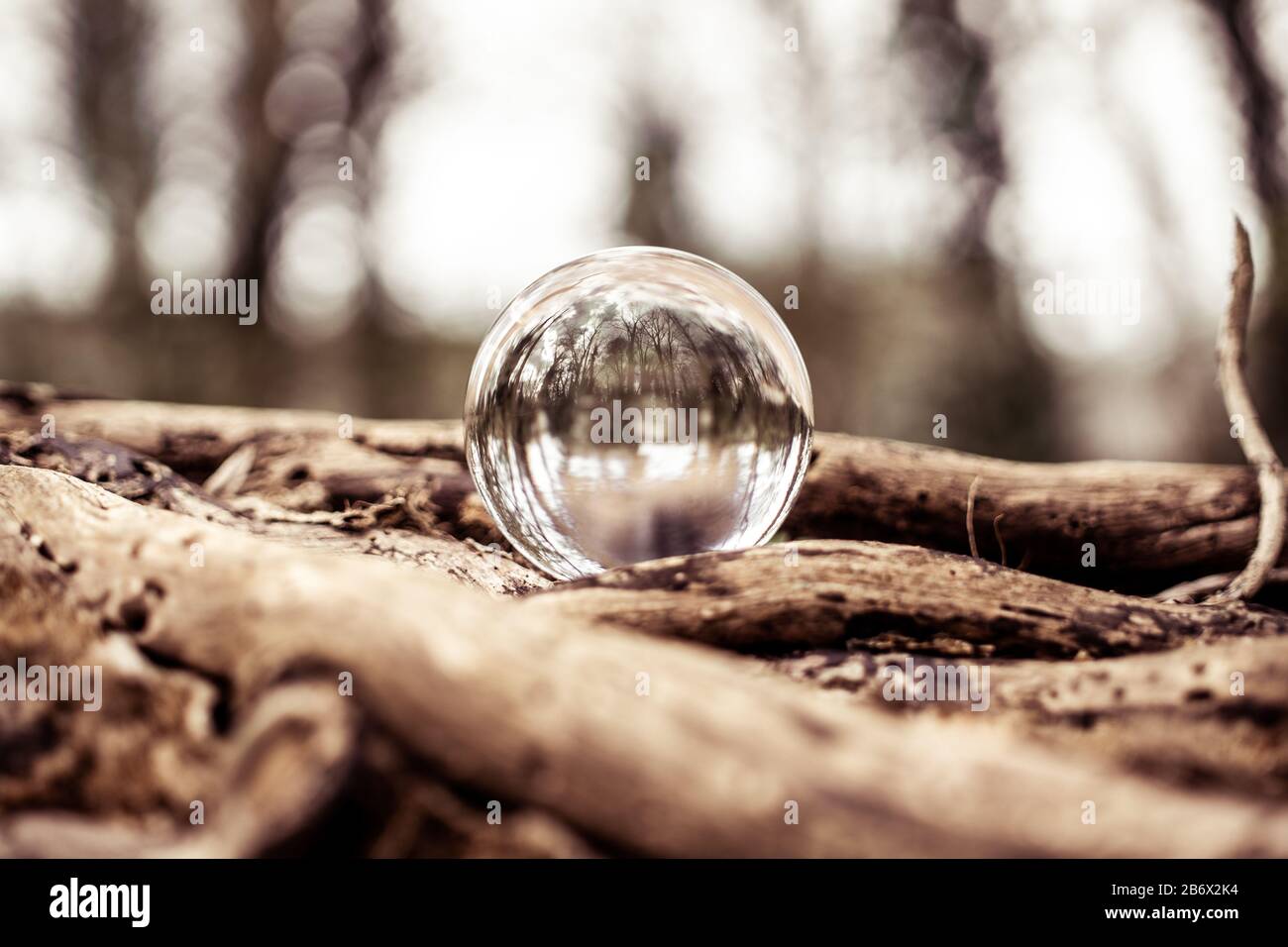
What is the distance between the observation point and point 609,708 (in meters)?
1.40

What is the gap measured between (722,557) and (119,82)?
43.1 ft

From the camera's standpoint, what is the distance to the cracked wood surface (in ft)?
4.27

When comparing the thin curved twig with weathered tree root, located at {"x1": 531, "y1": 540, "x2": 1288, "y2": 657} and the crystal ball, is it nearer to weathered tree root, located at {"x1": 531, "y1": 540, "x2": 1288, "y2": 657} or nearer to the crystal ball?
weathered tree root, located at {"x1": 531, "y1": 540, "x2": 1288, "y2": 657}

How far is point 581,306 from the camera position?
258 cm

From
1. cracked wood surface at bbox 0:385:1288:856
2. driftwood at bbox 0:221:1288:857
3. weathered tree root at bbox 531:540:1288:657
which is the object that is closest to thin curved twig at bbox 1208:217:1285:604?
driftwood at bbox 0:221:1288:857

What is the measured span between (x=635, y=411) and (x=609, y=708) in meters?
1.20

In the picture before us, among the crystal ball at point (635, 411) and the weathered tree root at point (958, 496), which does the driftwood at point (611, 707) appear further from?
the weathered tree root at point (958, 496)

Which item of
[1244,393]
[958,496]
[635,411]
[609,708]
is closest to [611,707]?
[609,708]

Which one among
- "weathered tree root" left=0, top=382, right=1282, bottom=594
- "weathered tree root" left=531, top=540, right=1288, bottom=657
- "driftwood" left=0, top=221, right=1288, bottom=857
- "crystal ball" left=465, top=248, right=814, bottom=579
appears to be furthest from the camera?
"weathered tree root" left=0, top=382, right=1282, bottom=594

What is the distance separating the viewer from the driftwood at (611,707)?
1.30 metres

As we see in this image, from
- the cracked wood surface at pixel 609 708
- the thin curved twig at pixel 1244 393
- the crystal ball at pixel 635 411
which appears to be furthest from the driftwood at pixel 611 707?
the thin curved twig at pixel 1244 393
